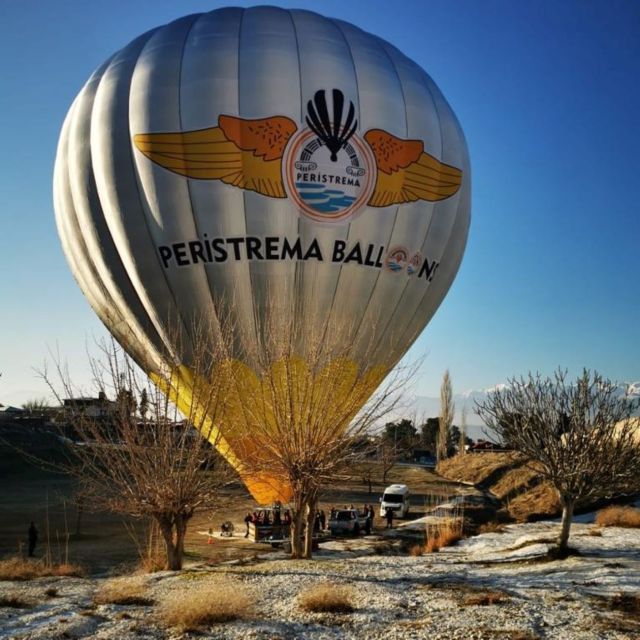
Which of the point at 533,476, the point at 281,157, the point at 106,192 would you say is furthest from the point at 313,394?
the point at 533,476

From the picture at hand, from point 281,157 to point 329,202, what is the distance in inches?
69.6

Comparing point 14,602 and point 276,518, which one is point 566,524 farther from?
point 14,602

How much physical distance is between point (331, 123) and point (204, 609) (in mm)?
13513

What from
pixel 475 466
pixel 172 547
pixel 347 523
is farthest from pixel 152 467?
pixel 475 466

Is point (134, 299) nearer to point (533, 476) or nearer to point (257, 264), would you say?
point (257, 264)

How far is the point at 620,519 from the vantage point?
20.4 metres

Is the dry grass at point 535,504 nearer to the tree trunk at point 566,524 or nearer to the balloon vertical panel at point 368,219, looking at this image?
the tree trunk at point 566,524

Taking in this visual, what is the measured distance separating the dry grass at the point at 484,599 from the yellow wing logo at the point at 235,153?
11.4m

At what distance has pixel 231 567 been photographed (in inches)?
584

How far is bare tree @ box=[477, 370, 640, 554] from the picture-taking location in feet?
50.2

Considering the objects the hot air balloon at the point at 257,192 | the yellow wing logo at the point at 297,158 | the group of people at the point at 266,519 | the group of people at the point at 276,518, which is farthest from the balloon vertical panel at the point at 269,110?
the group of people at the point at 266,519

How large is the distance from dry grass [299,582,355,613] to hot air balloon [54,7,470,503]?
687cm

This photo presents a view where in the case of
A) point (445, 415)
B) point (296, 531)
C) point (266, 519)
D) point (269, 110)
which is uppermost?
point (269, 110)

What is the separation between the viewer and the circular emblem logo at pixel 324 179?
18578mm
